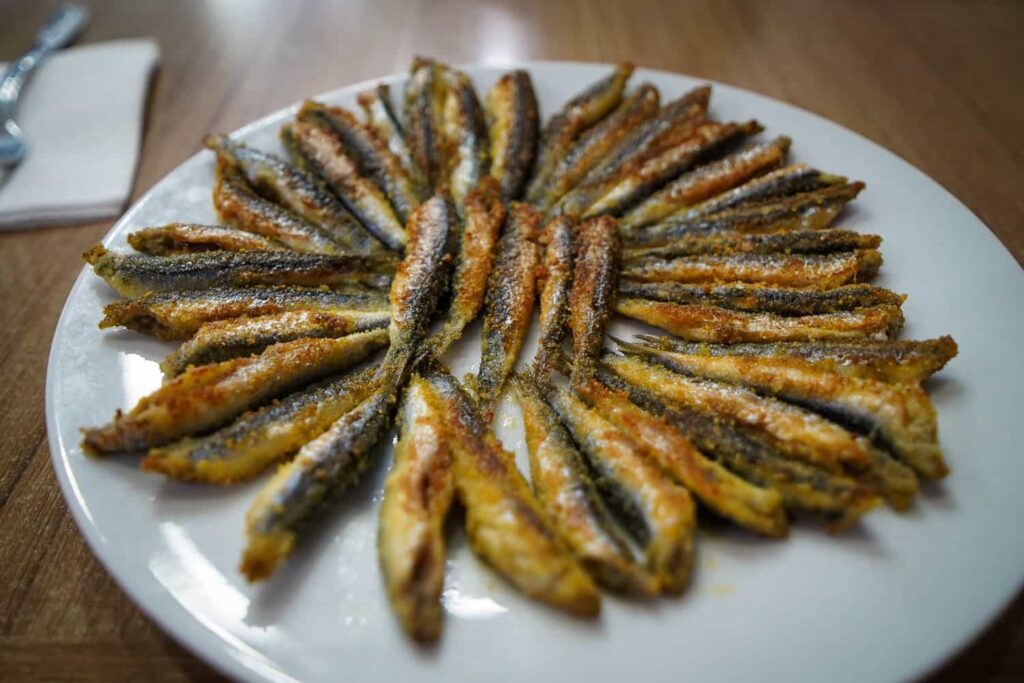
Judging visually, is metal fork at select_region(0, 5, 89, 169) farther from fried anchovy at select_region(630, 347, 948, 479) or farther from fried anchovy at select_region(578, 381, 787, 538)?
fried anchovy at select_region(630, 347, 948, 479)

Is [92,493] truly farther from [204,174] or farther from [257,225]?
[204,174]

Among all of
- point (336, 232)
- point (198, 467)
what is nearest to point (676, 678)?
point (198, 467)

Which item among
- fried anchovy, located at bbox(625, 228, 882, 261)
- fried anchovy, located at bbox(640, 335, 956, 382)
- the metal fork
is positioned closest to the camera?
fried anchovy, located at bbox(640, 335, 956, 382)

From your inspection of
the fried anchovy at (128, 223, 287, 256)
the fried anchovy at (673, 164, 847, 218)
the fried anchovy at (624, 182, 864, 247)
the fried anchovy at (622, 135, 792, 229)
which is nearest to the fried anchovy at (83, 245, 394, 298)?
the fried anchovy at (128, 223, 287, 256)

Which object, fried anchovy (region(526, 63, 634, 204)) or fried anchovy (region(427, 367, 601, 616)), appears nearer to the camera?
fried anchovy (region(427, 367, 601, 616))

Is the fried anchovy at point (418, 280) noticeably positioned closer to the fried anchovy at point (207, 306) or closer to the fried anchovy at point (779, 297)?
the fried anchovy at point (207, 306)

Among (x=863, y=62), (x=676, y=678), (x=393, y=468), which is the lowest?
(x=393, y=468)

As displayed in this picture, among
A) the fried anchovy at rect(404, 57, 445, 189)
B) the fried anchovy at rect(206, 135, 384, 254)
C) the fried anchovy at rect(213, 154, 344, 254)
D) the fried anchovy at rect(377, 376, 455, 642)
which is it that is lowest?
the fried anchovy at rect(377, 376, 455, 642)
